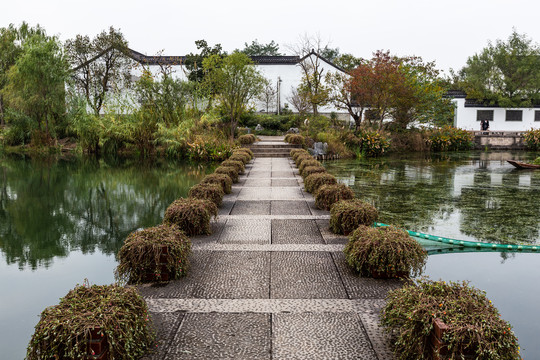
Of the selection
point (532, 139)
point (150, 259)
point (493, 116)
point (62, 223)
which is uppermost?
point (493, 116)

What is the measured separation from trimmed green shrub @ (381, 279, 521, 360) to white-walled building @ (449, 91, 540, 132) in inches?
1395

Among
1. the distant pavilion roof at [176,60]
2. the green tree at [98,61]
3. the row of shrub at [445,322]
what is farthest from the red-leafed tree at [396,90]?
the row of shrub at [445,322]

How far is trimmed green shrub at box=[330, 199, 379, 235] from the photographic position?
613 cm

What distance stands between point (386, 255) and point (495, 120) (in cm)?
3582

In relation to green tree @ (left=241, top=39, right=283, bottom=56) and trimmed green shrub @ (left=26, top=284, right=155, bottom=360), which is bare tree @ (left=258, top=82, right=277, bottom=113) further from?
trimmed green shrub @ (left=26, top=284, right=155, bottom=360)

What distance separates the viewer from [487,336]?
2658 mm

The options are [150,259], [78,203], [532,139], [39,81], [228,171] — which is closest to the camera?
[150,259]

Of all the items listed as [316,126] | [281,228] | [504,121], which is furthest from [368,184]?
[504,121]

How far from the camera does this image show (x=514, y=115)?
35.5 metres

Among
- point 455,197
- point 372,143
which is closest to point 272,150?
point 372,143

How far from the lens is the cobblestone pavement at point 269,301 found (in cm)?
327

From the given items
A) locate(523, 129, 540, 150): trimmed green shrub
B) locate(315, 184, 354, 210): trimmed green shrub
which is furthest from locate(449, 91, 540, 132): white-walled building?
locate(315, 184, 354, 210): trimmed green shrub

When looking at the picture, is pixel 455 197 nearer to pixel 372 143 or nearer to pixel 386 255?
pixel 386 255

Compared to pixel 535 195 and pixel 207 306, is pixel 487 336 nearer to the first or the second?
pixel 207 306
